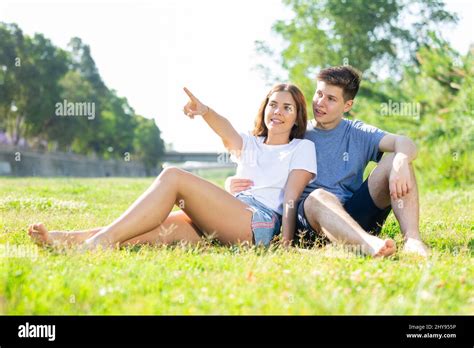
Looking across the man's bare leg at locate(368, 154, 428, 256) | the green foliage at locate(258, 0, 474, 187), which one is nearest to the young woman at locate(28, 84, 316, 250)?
the man's bare leg at locate(368, 154, 428, 256)

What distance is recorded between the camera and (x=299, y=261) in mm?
4707

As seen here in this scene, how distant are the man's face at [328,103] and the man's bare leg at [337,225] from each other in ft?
3.27

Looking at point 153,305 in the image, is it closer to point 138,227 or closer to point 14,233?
point 138,227

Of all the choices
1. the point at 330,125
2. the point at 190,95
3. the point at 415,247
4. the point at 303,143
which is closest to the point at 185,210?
the point at 190,95

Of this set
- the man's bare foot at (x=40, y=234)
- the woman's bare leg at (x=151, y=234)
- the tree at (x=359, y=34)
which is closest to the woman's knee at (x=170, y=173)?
the woman's bare leg at (x=151, y=234)

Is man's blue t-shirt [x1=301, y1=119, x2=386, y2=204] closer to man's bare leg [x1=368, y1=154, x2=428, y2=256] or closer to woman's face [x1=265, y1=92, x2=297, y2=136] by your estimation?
man's bare leg [x1=368, y1=154, x2=428, y2=256]

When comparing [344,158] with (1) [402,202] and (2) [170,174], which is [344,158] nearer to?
(1) [402,202]

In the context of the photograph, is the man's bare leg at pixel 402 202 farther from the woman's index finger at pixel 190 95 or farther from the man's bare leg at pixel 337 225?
the woman's index finger at pixel 190 95

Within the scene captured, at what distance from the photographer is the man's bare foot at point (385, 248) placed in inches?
189

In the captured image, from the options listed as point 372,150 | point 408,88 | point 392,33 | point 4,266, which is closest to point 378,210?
point 372,150

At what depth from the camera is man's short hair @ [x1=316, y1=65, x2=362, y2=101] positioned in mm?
6094

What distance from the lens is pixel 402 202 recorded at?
18.3ft

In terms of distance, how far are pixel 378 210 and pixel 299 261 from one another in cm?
150

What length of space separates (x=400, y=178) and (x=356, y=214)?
70cm
